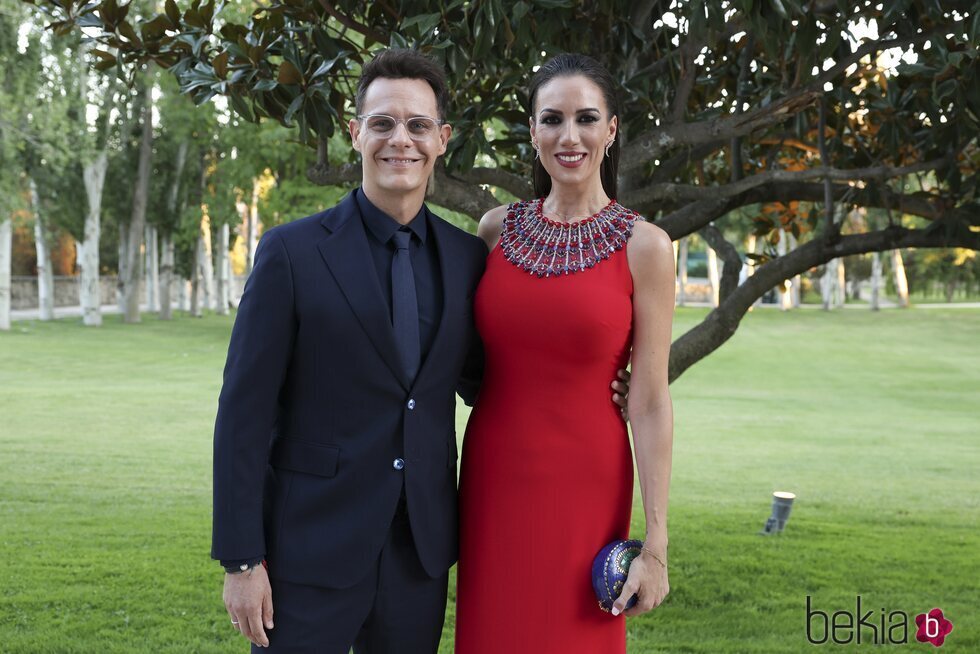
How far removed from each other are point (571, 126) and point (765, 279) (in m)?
2.54

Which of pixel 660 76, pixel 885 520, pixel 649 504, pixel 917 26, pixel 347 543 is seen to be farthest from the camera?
pixel 885 520

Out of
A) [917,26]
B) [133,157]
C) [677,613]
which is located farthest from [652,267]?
[133,157]

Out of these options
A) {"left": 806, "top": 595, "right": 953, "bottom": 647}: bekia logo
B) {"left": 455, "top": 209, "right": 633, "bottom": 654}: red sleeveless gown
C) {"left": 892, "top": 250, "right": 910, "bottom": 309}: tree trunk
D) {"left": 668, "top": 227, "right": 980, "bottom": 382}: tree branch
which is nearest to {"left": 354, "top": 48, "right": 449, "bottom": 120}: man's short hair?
{"left": 455, "top": 209, "right": 633, "bottom": 654}: red sleeveless gown

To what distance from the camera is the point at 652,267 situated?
2.61 meters

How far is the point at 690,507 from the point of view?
8.95 metres

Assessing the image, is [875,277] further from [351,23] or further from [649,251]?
[649,251]

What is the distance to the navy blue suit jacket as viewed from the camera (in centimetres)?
237

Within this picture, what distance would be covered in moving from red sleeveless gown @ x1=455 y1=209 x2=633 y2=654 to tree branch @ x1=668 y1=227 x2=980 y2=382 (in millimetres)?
2203

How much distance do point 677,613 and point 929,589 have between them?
1741 millimetres

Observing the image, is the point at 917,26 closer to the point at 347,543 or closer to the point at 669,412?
the point at 669,412

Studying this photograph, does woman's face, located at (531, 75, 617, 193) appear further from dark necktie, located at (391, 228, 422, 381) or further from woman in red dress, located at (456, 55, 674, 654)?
dark necktie, located at (391, 228, 422, 381)

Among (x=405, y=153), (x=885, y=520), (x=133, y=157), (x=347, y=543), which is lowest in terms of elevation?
(x=885, y=520)

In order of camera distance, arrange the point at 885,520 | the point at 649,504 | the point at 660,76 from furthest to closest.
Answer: the point at 885,520 < the point at 660,76 < the point at 649,504

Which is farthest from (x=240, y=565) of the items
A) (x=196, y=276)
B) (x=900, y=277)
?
(x=900, y=277)
